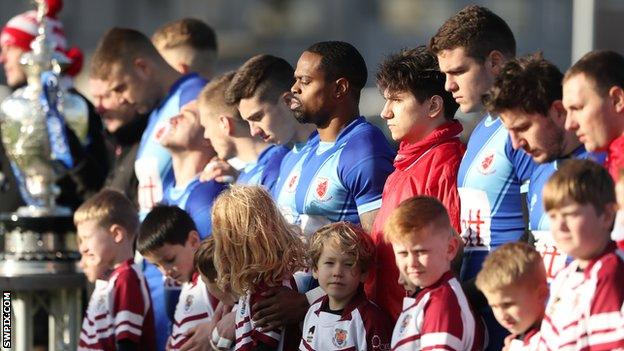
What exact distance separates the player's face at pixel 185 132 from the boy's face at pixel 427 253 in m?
2.68

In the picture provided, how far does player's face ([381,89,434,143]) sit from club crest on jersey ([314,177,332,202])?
0.40m

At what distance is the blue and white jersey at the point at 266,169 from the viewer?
24.0ft

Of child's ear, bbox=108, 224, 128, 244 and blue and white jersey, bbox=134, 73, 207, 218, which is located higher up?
blue and white jersey, bbox=134, 73, 207, 218

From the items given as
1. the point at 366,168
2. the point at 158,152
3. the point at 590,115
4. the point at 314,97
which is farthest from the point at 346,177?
the point at 158,152

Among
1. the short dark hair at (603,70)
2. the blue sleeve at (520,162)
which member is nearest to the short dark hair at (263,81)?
the blue sleeve at (520,162)

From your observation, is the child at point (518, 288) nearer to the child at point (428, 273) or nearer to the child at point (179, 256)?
the child at point (428, 273)

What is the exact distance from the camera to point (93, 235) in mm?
7977

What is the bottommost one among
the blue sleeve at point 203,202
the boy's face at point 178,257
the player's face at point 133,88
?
the boy's face at point 178,257

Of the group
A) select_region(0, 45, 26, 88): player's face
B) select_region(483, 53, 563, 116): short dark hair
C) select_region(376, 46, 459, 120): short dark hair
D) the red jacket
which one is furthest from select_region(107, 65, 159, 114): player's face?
select_region(483, 53, 563, 116): short dark hair

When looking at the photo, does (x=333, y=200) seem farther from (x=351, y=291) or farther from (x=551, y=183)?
(x=551, y=183)

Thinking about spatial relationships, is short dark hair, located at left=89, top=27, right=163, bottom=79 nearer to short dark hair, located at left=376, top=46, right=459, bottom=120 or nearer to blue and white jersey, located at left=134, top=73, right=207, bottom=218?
blue and white jersey, located at left=134, top=73, right=207, bottom=218

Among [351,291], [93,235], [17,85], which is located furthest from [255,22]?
[351,291]

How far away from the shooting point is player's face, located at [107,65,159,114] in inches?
360

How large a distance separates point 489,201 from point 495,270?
64 cm
